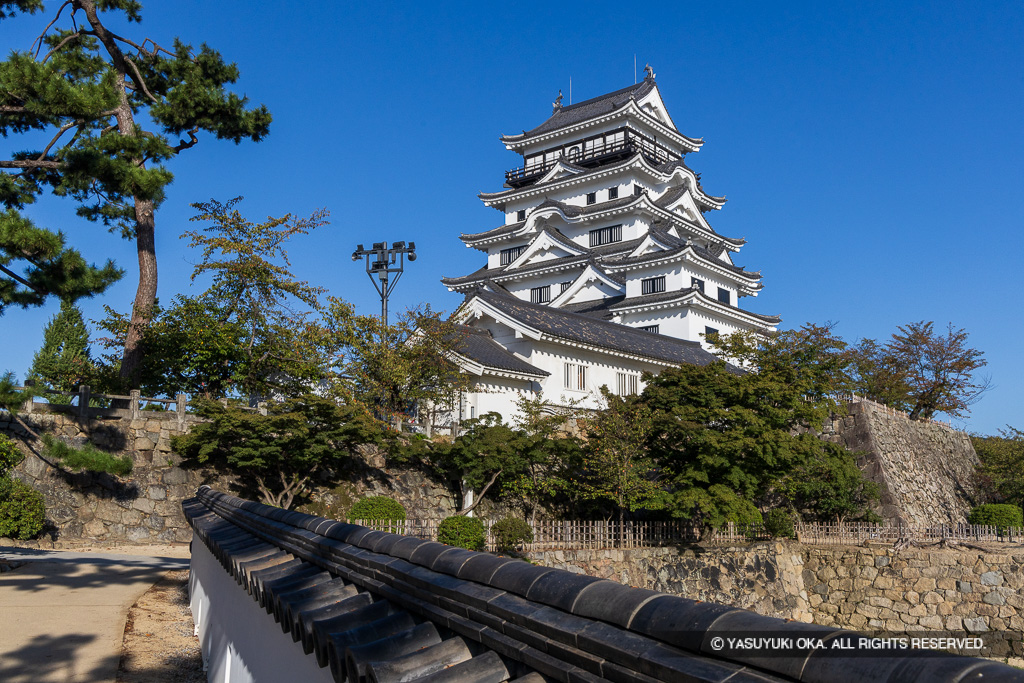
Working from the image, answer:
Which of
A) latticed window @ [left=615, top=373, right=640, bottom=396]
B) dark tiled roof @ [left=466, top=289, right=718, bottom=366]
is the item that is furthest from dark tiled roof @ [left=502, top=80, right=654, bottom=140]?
latticed window @ [left=615, top=373, right=640, bottom=396]

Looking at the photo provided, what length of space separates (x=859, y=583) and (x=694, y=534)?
17.2ft

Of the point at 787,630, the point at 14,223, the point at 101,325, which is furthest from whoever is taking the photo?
the point at 101,325

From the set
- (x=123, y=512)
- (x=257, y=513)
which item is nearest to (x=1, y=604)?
(x=257, y=513)

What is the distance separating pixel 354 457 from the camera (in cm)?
2036

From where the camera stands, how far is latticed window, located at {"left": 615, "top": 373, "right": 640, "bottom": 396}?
32219 millimetres

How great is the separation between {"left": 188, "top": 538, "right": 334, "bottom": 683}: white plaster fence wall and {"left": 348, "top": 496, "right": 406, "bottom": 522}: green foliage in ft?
23.7

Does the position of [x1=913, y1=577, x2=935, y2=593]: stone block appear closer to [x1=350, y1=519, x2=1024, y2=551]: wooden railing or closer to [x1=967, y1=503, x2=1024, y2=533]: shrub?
[x1=350, y1=519, x2=1024, y2=551]: wooden railing

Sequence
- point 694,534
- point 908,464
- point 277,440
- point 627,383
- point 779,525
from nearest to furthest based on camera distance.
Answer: point 277,440
point 694,534
point 779,525
point 908,464
point 627,383

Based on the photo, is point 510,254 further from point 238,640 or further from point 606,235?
Result: point 238,640

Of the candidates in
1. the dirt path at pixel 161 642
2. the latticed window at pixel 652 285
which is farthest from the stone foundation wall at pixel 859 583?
the latticed window at pixel 652 285

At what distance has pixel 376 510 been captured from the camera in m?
17.8

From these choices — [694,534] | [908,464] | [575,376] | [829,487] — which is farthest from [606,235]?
[694,534]

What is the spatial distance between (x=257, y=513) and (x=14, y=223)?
860 centimetres

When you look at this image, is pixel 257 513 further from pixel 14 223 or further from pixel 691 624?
pixel 14 223
